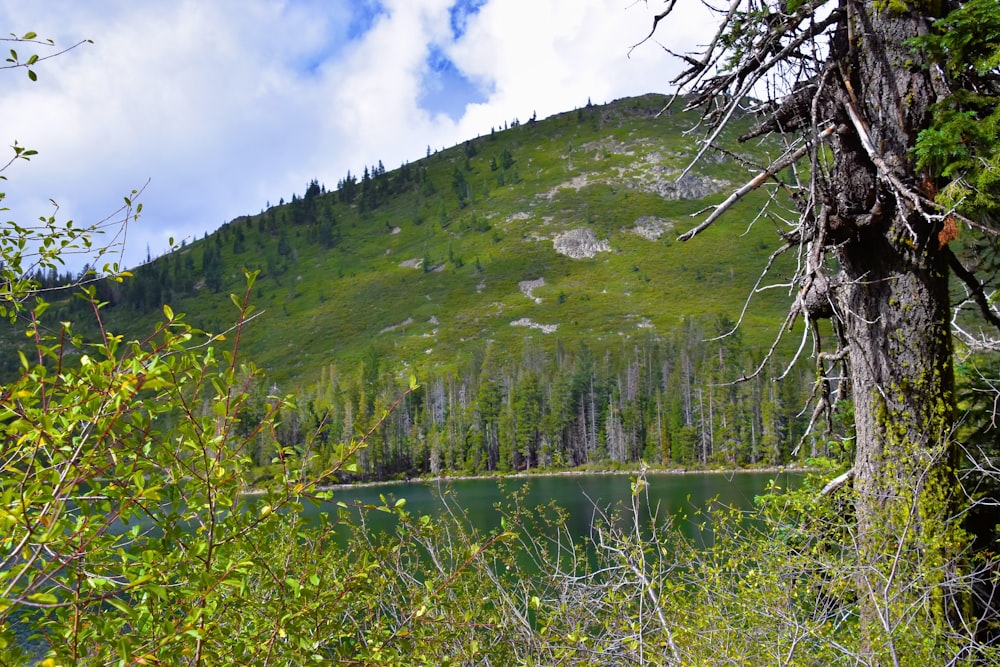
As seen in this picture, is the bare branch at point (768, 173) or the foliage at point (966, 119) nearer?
the foliage at point (966, 119)

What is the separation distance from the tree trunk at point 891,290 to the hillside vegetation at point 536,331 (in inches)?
1965

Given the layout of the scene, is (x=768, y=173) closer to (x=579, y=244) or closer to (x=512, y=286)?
(x=512, y=286)

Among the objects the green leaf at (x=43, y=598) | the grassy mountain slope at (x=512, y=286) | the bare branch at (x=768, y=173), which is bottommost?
the green leaf at (x=43, y=598)

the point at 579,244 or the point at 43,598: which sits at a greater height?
the point at 579,244

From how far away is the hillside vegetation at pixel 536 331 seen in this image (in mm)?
87188

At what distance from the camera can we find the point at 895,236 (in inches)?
201

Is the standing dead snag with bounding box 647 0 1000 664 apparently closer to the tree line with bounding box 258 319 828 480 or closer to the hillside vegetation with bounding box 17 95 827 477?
the hillside vegetation with bounding box 17 95 827 477

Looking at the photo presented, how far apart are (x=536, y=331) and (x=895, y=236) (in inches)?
5531

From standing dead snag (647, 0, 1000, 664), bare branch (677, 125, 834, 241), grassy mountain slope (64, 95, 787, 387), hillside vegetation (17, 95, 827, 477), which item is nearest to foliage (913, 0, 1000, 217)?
standing dead snag (647, 0, 1000, 664)

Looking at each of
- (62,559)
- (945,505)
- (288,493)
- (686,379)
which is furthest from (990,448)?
(686,379)

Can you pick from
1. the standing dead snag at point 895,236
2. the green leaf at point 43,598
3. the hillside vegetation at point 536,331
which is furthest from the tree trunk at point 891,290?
the hillside vegetation at point 536,331


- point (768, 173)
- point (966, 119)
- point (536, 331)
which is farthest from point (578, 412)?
point (966, 119)

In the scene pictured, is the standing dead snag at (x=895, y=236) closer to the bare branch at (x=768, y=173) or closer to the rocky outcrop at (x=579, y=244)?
the bare branch at (x=768, y=173)

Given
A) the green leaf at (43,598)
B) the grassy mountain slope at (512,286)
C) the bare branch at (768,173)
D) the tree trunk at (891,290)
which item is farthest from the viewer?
the grassy mountain slope at (512,286)
